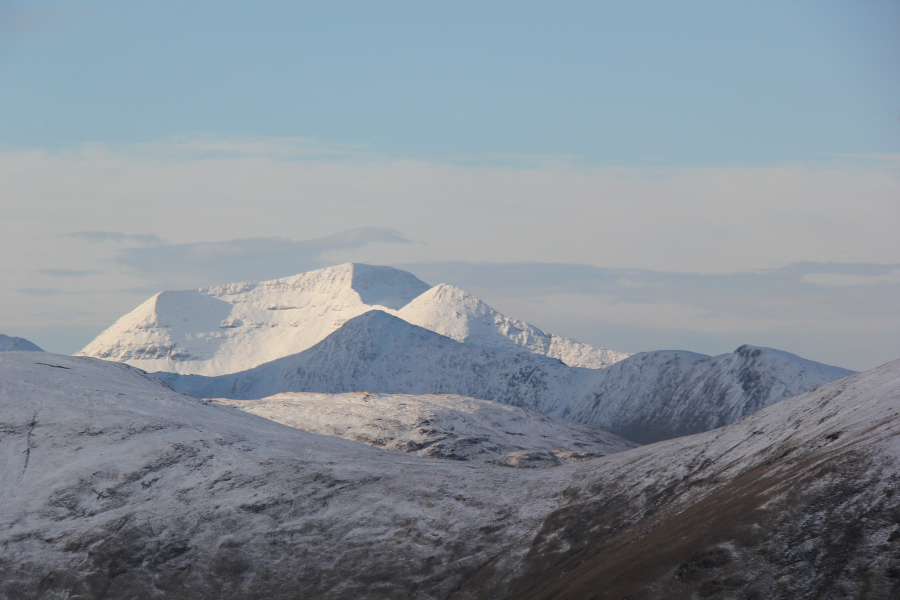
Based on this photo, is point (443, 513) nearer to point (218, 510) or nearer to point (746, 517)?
point (218, 510)

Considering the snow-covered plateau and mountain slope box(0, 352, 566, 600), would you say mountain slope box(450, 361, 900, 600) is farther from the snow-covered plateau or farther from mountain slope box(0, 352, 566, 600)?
mountain slope box(0, 352, 566, 600)

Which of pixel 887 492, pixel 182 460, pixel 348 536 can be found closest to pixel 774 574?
pixel 887 492

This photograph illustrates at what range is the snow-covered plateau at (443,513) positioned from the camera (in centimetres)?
7350

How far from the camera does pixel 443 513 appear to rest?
109 metres

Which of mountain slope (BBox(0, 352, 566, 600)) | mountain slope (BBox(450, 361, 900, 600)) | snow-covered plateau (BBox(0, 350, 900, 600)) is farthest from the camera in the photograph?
mountain slope (BBox(0, 352, 566, 600))

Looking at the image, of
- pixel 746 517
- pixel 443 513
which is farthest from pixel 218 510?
pixel 746 517

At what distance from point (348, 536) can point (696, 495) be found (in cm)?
4042

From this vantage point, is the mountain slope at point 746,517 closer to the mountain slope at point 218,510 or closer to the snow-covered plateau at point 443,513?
the snow-covered plateau at point 443,513

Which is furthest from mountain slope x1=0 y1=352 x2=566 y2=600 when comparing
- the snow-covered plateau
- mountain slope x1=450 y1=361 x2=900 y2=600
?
mountain slope x1=450 y1=361 x2=900 y2=600

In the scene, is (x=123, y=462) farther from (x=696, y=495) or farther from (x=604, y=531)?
(x=696, y=495)

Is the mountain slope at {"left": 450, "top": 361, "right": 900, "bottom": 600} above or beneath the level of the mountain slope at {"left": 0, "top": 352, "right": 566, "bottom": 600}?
above

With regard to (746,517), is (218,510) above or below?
below

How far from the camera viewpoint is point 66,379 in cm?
15350

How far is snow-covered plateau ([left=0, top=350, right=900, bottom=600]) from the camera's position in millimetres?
73500
